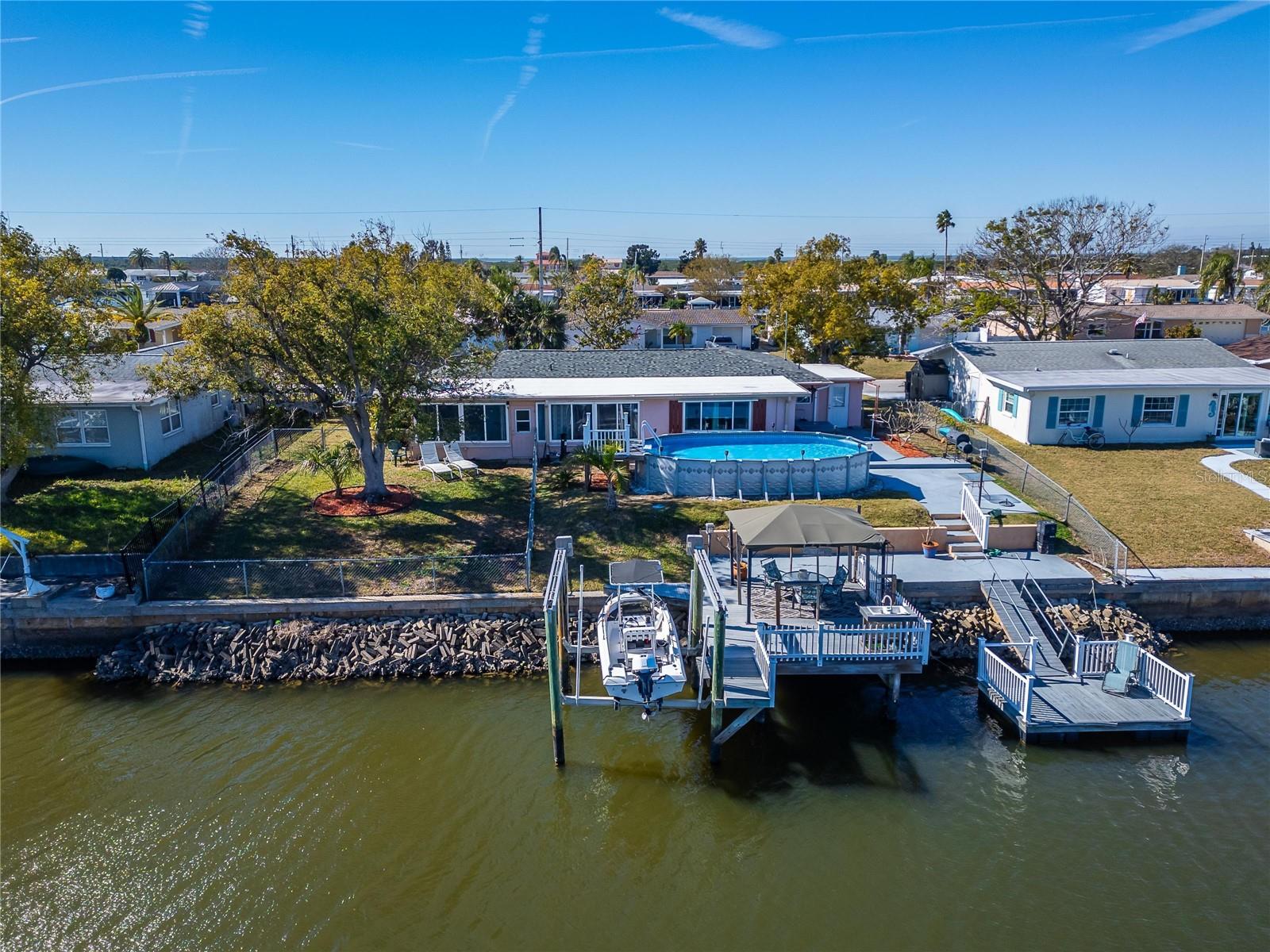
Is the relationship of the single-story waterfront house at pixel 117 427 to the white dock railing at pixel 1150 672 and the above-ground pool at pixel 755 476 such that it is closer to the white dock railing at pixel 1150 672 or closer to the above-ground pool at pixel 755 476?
the above-ground pool at pixel 755 476

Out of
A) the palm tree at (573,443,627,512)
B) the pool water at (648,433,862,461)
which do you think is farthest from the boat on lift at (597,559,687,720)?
the pool water at (648,433,862,461)

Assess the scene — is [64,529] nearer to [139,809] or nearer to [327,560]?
[327,560]

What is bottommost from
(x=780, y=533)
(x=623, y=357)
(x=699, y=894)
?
(x=699, y=894)

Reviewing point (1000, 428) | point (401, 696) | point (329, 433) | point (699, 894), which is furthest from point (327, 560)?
point (1000, 428)

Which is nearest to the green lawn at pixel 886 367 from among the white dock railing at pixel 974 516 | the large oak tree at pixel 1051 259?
the large oak tree at pixel 1051 259

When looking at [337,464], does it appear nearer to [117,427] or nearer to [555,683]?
[117,427]

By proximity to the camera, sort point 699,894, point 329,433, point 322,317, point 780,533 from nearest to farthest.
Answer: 1. point 699,894
2. point 780,533
3. point 322,317
4. point 329,433
